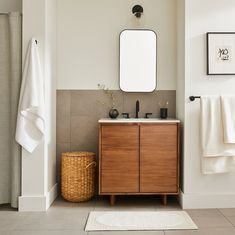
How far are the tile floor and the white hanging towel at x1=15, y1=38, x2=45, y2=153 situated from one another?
64 centimetres

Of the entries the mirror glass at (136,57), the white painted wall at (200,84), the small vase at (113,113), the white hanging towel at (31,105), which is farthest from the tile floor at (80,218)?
the mirror glass at (136,57)

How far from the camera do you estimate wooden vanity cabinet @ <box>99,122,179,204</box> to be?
141 inches

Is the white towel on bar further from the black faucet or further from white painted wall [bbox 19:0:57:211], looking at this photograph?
white painted wall [bbox 19:0:57:211]

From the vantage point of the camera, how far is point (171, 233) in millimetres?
2811

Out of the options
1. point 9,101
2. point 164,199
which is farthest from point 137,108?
point 9,101

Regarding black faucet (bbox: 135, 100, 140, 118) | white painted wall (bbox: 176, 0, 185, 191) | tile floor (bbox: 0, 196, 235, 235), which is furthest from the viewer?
black faucet (bbox: 135, 100, 140, 118)

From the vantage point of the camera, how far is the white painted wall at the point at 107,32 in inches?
159

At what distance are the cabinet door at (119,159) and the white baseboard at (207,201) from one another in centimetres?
52

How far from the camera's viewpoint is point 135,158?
3578 millimetres

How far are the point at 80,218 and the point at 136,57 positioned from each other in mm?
1892

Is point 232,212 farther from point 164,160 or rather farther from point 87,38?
point 87,38

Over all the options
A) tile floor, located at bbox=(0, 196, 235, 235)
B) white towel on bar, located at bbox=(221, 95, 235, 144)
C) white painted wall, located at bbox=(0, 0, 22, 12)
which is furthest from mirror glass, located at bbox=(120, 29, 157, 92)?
tile floor, located at bbox=(0, 196, 235, 235)

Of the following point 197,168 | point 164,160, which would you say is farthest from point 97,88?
point 197,168

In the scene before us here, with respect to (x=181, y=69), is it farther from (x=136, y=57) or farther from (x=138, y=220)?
(x=138, y=220)
